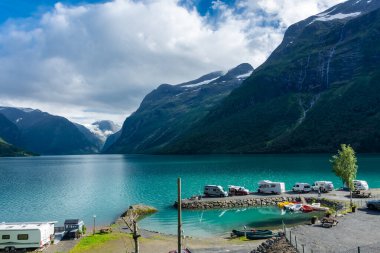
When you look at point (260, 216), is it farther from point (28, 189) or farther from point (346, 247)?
point (28, 189)

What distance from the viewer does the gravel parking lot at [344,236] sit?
109ft

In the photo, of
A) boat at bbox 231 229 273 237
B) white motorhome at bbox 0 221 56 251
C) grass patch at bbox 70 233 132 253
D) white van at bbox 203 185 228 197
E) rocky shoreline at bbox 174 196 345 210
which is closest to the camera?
white motorhome at bbox 0 221 56 251

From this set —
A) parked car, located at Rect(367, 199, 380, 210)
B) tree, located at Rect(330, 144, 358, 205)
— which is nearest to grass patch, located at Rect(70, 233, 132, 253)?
parked car, located at Rect(367, 199, 380, 210)

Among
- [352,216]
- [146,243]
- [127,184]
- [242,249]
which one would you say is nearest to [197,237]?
[146,243]

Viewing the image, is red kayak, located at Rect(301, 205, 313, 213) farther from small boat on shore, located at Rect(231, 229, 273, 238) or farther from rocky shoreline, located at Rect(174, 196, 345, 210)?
small boat on shore, located at Rect(231, 229, 273, 238)

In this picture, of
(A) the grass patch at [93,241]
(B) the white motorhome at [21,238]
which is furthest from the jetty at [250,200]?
(B) the white motorhome at [21,238]

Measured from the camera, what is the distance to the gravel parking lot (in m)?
33.4

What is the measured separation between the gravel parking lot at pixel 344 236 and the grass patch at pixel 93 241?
24.4m

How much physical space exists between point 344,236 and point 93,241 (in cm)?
3093

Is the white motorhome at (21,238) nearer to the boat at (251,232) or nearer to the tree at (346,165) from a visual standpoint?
the boat at (251,232)

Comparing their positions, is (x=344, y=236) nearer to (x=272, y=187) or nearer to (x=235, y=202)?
(x=235, y=202)

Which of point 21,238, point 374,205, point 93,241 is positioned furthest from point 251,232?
point 21,238

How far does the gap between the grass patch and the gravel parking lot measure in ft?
80.1

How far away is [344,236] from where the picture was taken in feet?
125
